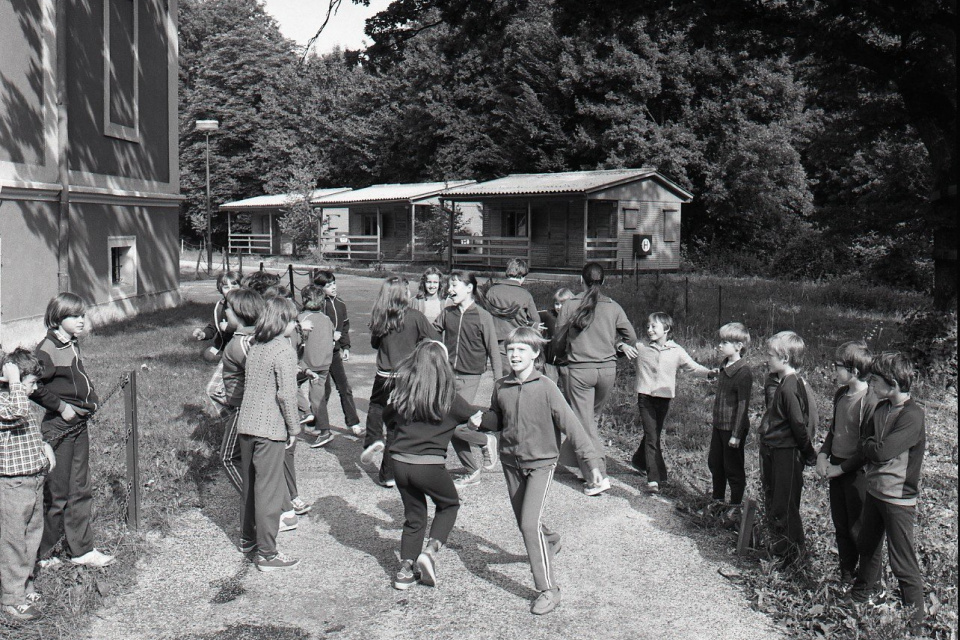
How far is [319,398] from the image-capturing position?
8094 mm

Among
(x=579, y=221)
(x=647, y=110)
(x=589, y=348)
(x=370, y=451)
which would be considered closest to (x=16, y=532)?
(x=370, y=451)

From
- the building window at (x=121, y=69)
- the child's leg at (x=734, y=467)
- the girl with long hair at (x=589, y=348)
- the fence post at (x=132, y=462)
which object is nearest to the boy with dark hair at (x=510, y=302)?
the girl with long hair at (x=589, y=348)

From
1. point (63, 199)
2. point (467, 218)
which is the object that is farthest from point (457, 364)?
point (467, 218)

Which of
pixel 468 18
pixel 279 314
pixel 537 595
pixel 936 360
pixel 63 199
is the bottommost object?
pixel 537 595

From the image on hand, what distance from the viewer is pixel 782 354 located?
17.6 ft

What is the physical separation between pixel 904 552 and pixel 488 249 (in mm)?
33062

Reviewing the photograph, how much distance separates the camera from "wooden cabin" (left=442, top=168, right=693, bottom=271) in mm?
33562

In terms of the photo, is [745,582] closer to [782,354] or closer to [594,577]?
[594,577]

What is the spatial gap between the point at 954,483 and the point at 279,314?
6.00 metres

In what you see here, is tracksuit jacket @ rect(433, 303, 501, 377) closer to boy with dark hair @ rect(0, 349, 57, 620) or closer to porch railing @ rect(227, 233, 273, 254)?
boy with dark hair @ rect(0, 349, 57, 620)

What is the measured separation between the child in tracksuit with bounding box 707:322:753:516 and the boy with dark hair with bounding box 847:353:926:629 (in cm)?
133

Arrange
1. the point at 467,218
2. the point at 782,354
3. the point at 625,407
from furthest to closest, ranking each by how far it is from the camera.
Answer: the point at 467,218, the point at 625,407, the point at 782,354

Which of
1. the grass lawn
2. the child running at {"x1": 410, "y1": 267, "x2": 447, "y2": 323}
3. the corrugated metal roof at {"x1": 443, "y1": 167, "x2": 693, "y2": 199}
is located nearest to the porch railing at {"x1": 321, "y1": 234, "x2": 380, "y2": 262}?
the corrugated metal roof at {"x1": 443, "y1": 167, "x2": 693, "y2": 199}

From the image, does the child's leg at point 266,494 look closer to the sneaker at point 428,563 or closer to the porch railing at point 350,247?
the sneaker at point 428,563
